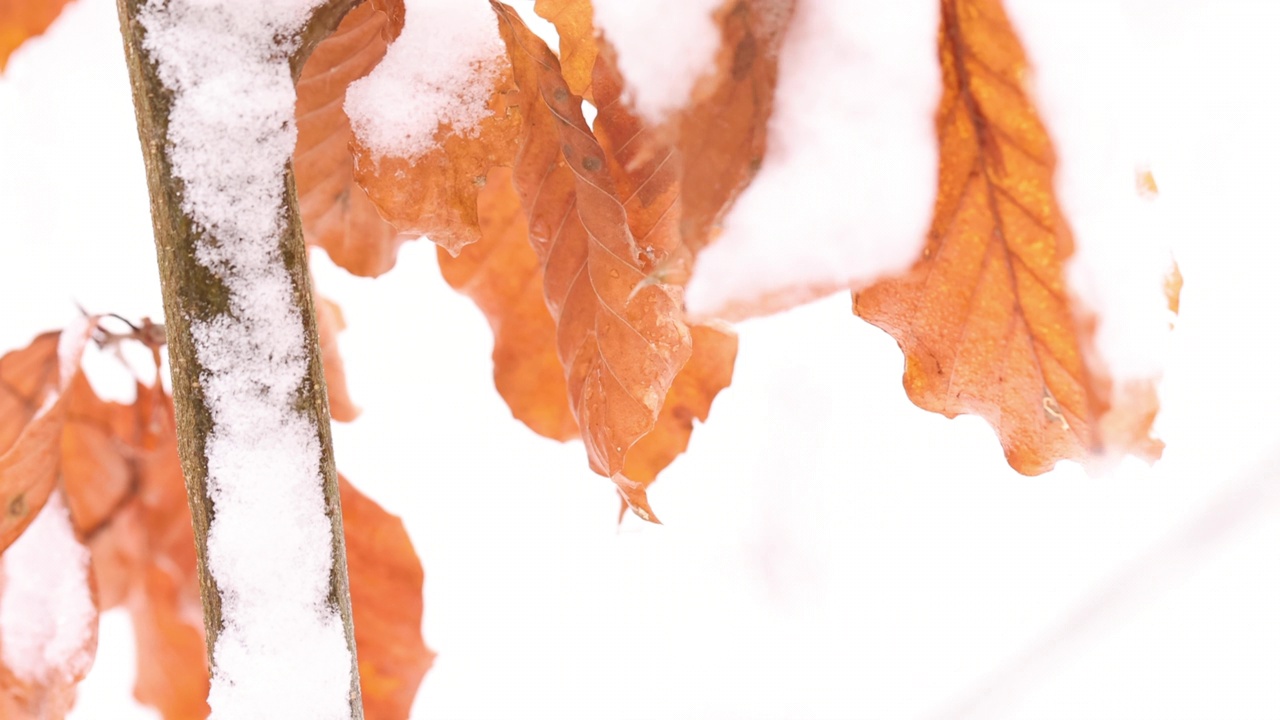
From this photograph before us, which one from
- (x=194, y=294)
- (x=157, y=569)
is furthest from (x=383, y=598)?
(x=194, y=294)

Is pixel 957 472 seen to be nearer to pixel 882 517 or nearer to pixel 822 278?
pixel 882 517

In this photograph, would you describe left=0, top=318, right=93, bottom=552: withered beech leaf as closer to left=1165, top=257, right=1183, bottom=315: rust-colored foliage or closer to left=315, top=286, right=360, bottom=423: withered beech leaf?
left=315, top=286, right=360, bottom=423: withered beech leaf

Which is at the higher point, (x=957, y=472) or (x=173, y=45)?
(x=173, y=45)

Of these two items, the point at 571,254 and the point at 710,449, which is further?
the point at 710,449

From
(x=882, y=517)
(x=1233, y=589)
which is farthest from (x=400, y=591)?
(x=1233, y=589)

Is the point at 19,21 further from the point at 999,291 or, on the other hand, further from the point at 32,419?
the point at 999,291

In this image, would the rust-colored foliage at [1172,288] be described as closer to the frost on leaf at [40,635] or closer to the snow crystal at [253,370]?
the snow crystal at [253,370]
